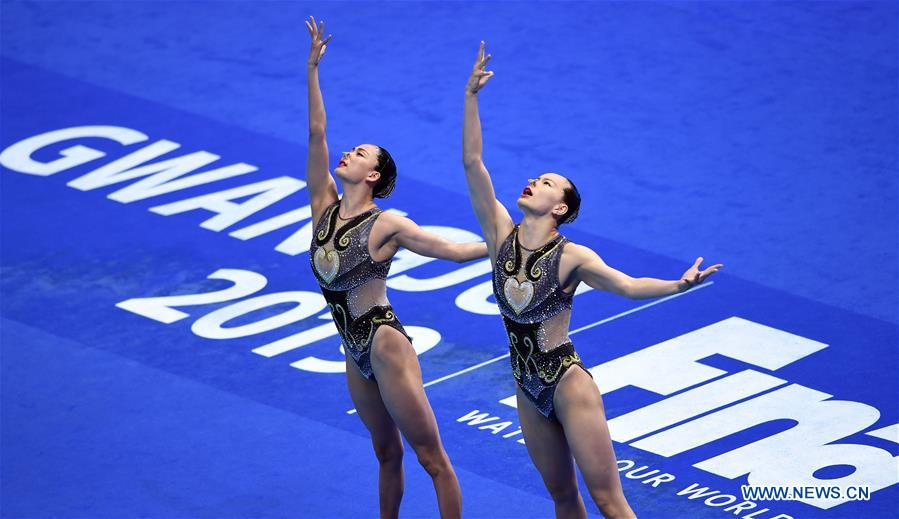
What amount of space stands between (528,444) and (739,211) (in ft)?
17.6

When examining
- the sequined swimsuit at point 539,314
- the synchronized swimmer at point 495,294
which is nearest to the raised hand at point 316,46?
the synchronized swimmer at point 495,294

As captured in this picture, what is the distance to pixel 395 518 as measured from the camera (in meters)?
8.12

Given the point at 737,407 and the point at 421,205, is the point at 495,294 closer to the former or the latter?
the point at 737,407

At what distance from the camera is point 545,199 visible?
728 cm

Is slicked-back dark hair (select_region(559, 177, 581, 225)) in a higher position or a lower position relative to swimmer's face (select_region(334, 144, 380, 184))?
lower

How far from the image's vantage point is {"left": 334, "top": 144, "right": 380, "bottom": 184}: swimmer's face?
777cm

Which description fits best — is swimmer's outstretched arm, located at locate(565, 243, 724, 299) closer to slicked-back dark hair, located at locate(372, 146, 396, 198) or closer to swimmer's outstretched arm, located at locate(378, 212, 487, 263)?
swimmer's outstretched arm, located at locate(378, 212, 487, 263)

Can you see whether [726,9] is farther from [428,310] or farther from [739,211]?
[428,310]

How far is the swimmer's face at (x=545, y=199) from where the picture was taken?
286 inches

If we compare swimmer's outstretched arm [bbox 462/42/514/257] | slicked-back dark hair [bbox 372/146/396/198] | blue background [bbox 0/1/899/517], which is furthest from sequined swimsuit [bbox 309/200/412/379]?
blue background [bbox 0/1/899/517]

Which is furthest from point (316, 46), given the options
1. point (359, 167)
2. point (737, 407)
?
point (737, 407)

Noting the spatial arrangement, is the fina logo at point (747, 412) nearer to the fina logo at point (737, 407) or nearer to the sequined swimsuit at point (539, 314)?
the fina logo at point (737, 407)

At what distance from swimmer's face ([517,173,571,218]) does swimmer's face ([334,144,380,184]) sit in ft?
2.93

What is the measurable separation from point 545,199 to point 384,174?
3.20 ft
